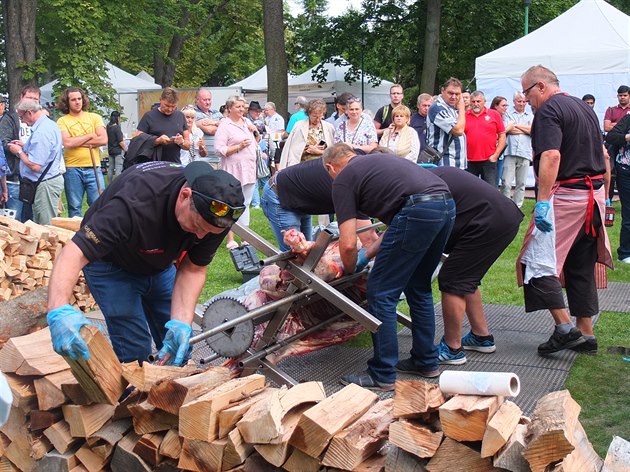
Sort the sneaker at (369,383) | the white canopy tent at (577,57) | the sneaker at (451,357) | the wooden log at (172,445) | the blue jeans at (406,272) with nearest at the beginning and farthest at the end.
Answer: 1. the wooden log at (172,445)
2. the blue jeans at (406,272)
3. the sneaker at (369,383)
4. the sneaker at (451,357)
5. the white canopy tent at (577,57)

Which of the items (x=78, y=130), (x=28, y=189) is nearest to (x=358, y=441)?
(x=28, y=189)

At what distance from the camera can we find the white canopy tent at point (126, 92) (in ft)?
88.7

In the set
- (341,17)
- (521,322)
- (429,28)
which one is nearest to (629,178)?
(521,322)

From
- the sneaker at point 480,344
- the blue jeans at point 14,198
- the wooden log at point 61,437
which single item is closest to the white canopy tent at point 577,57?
the blue jeans at point 14,198

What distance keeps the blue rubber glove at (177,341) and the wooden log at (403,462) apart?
3.87 ft

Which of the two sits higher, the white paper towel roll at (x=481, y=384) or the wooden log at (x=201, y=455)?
the white paper towel roll at (x=481, y=384)

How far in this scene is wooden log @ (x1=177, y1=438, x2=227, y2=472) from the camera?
10.0 ft

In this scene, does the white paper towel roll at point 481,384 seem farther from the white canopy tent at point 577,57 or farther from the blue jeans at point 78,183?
the white canopy tent at point 577,57

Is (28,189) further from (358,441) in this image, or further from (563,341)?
(358,441)

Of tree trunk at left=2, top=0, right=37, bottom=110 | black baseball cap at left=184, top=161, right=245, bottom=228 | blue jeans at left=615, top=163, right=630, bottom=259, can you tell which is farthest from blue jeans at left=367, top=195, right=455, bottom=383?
tree trunk at left=2, top=0, right=37, bottom=110

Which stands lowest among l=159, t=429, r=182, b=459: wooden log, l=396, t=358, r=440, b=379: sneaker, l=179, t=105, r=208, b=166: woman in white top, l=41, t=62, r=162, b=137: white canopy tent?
l=396, t=358, r=440, b=379: sneaker

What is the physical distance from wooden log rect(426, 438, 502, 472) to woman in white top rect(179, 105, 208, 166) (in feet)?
29.6

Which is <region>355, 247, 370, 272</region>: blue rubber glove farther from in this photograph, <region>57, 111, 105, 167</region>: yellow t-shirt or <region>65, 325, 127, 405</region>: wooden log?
<region>57, 111, 105, 167</region>: yellow t-shirt

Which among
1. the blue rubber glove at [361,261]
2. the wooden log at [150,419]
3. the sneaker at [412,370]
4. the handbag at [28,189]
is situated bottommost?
the sneaker at [412,370]
